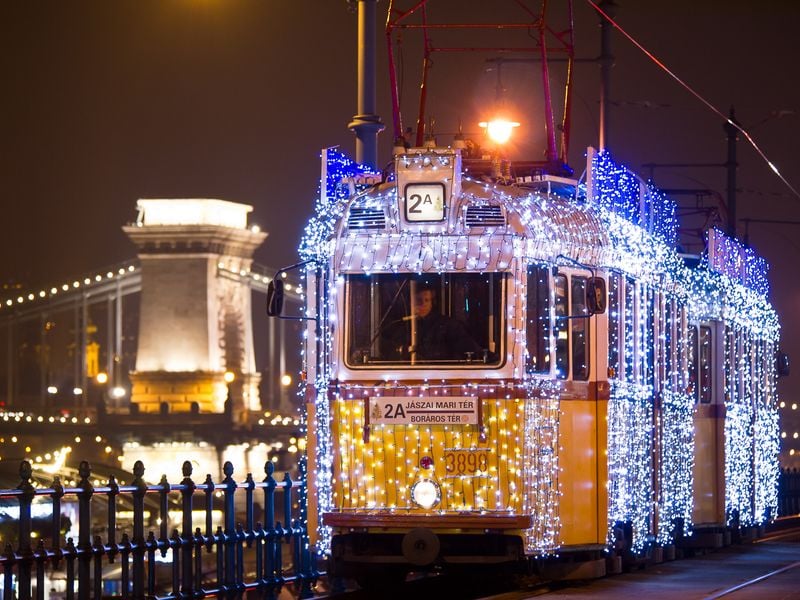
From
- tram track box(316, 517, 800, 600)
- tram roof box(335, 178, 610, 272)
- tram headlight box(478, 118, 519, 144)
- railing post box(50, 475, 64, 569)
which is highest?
tram headlight box(478, 118, 519, 144)

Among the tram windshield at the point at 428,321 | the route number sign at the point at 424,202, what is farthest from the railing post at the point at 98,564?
the route number sign at the point at 424,202

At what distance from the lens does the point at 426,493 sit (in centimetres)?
1639

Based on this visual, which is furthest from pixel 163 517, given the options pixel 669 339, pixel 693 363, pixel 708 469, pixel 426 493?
pixel 708 469

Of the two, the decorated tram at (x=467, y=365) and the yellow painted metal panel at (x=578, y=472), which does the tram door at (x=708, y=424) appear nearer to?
the decorated tram at (x=467, y=365)

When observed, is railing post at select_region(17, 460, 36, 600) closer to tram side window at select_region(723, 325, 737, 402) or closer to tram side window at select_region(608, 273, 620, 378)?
tram side window at select_region(608, 273, 620, 378)

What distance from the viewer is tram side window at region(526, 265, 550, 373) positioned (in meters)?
16.6

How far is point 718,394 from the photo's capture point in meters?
24.2

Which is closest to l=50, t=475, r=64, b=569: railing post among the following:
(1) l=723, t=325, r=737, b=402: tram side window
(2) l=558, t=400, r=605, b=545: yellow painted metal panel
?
(2) l=558, t=400, r=605, b=545: yellow painted metal panel

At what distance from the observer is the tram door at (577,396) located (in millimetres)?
16891

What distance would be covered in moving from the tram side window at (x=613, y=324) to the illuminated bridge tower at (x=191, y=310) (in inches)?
3926

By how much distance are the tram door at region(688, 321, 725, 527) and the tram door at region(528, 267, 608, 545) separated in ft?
17.9

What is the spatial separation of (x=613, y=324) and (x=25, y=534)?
5.55m

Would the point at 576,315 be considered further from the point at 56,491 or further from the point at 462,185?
the point at 56,491

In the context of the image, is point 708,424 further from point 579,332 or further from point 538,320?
point 538,320
